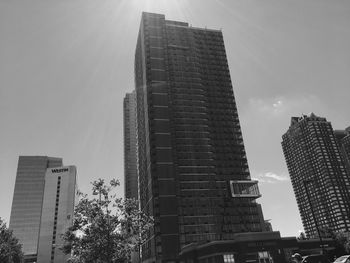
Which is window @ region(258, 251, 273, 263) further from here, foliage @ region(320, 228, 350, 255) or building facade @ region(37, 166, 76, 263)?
building facade @ region(37, 166, 76, 263)

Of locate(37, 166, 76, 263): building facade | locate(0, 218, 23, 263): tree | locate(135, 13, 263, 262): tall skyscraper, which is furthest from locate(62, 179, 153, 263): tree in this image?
locate(37, 166, 76, 263): building facade

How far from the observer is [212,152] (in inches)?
5792

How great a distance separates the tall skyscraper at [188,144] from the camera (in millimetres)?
127875

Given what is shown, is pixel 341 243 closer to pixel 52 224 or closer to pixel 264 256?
pixel 264 256

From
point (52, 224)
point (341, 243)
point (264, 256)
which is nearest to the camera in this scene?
point (264, 256)

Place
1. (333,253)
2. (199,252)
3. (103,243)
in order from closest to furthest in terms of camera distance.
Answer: (103,243) → (199,252) → (333,253)

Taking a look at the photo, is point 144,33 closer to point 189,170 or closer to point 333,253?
point 189,170

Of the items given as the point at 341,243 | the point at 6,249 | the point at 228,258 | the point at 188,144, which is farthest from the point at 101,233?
the point at 188,144

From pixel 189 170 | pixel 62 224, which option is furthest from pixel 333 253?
pixel 62 224

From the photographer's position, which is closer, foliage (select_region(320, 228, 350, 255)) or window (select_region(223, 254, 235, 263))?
window (select_region(223, 254, 235, 263))

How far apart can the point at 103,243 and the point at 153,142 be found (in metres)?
109

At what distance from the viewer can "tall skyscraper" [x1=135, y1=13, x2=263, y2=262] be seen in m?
128

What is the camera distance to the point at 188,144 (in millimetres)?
143250

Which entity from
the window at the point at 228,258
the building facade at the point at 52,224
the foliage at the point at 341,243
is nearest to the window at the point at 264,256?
the window at the point at 228,258
